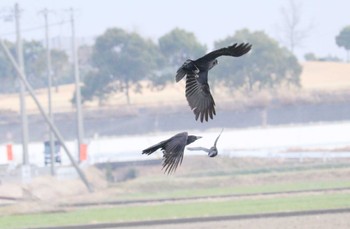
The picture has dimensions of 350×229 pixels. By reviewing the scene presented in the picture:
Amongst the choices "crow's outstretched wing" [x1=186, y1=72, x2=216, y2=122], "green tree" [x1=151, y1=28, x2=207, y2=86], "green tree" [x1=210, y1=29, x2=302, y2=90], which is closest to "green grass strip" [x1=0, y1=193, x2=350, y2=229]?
"crow's outstretched wing" [x1=186, y1=72, x2=216, y2=122]

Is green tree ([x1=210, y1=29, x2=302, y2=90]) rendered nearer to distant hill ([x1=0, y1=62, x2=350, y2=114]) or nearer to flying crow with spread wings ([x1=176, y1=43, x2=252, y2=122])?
distant hill ([x1=0, y1=62, x2=350, y2=114])

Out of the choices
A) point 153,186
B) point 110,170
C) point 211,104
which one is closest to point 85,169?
point 110,170

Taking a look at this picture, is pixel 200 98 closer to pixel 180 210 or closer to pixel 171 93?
pixel 180 210

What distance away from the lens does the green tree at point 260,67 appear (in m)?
98.9

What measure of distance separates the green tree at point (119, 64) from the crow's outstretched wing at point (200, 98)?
90058mm

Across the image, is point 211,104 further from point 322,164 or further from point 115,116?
point 115,116

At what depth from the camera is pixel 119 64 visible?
100750mm

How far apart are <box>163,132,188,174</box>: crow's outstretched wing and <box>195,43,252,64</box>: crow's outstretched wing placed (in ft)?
1.49

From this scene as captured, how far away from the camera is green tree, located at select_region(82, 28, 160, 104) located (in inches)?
3912

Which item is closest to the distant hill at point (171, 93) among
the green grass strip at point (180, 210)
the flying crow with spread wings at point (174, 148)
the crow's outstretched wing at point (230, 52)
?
the green grass strip at point (180, 210)

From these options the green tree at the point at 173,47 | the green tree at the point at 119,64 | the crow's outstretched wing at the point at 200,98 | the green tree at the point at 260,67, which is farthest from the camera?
the green tree at the point at 119,64

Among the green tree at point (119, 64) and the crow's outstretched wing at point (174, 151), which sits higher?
the green tree at point (119, 64)

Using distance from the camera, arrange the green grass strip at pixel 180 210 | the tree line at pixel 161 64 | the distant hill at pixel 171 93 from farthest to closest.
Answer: the distant hill at pixel 171 93 → the tree line at pixel 161 64 → the green grass strip at pixel 180 210

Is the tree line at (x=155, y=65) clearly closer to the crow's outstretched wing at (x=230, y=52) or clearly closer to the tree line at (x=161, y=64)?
the tree line at (x=161, y=64)
